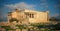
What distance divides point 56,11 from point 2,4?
31.4 inches

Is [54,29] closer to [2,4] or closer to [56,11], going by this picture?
[56,11]

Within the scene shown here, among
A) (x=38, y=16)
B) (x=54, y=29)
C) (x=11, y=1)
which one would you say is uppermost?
(x=11, y=1)

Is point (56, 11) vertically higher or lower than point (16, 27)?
higher

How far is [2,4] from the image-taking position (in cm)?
321

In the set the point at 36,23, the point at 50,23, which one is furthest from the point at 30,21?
the point at 50,23

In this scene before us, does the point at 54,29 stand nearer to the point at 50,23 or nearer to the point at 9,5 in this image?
the point at 50,23

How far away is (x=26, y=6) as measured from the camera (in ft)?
10.6

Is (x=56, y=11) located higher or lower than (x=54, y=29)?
higher

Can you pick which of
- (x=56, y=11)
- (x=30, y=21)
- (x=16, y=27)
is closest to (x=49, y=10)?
(x=56, y=11)

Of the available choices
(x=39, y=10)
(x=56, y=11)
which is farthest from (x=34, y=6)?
(x=56, y=11)

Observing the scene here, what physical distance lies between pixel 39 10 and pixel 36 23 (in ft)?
0.64

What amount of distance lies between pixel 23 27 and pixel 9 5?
15.1 inches

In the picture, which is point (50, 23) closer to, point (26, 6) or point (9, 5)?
point (26, 6)

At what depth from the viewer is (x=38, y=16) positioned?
10.5 ft
